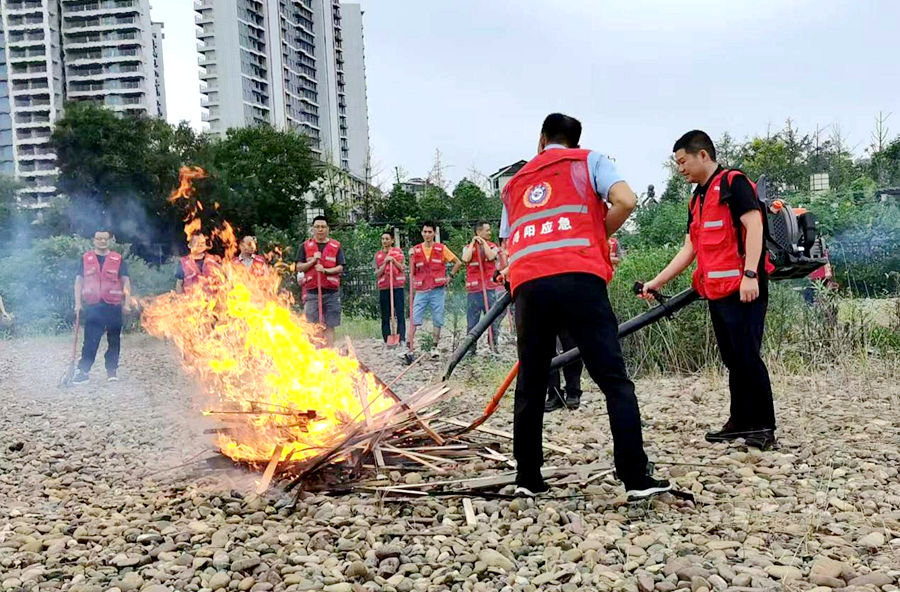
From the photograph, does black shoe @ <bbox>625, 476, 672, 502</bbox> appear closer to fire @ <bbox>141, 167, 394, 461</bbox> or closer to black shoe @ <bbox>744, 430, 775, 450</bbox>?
black shoe @ <bbox>744, 430, 775, 450</bbox>

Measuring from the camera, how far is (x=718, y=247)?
15.6 feet

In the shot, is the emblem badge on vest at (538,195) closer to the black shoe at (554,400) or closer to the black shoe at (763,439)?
the black shoe at (763,439)

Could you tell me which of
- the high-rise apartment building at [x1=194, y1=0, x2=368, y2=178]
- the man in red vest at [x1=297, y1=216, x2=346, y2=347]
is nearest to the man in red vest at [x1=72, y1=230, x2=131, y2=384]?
the man in red vest at [x1=297, y1=216, x2=346, y2=347]

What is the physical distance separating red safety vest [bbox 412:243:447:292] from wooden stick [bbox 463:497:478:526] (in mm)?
7365

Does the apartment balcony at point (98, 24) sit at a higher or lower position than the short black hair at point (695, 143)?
higher

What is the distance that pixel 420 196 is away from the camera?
34656 millimetres

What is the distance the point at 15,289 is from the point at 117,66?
73846 millimetres

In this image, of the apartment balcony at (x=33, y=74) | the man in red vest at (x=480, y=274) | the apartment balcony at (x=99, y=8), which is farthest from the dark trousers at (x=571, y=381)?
the apartment balcony at (x=33, y=74)

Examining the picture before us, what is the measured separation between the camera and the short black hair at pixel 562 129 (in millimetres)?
4000

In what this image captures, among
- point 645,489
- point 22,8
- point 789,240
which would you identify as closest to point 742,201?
point 789,240

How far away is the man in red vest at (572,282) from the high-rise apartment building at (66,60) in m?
84.3

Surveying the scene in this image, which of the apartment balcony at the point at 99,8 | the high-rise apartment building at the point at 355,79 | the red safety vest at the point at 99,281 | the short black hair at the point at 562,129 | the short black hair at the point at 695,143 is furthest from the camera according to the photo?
the high-rise apartment building at the point at 355,79

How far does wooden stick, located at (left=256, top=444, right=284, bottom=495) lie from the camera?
4.27m

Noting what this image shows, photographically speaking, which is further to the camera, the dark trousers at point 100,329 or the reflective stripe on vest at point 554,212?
the dark trousers at point 100,329
